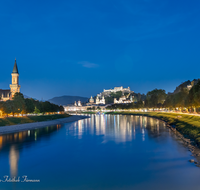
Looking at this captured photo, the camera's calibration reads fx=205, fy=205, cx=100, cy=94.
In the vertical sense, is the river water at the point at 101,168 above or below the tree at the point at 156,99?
below

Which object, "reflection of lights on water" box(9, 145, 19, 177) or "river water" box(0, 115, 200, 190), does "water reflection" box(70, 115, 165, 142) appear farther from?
"reflection of lights on water" box(9, 145, 19, 177)

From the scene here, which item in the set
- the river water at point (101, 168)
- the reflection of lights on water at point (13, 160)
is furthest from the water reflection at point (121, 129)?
the reflection of lights on water at point (13, 160)

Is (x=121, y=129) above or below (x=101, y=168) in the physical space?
above

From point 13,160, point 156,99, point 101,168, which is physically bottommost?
point 101,168

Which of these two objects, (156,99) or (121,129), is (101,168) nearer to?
(121,129)

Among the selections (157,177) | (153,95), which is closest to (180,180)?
(157,177)

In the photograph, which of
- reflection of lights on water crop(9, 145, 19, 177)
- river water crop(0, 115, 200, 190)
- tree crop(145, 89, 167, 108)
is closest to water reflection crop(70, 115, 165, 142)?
river water crop(0, 115, 200, 190)

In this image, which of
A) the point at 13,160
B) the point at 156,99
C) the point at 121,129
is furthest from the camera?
the point at 156,99

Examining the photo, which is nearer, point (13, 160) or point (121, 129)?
point (13, 160)

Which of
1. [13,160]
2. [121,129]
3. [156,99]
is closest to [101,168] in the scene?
[13,160]

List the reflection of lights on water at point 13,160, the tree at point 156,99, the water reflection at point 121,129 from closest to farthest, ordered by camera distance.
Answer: the reflection of lights on water at point 13,160 < the water reflection at point 121,129 < the tree at point 156,99

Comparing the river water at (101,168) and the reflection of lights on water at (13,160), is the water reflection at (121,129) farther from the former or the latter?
the reflection of lights on water at (13,160)

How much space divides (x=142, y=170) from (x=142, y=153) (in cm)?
714

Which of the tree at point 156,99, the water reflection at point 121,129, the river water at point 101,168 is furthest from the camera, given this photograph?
the tree at point 156,99
